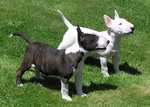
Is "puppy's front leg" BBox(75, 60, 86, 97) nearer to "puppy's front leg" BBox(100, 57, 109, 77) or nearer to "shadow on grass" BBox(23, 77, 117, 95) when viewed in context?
"shadow on grass" BBox(23, 77, 117, 95)

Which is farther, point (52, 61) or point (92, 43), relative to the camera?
point (52, 61)

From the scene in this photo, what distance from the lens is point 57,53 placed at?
14.1m

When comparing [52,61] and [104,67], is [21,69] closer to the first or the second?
[52,61]

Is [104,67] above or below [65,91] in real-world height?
below

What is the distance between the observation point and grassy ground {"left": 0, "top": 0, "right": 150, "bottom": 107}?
47.2 feet

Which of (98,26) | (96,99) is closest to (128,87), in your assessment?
(96,99)

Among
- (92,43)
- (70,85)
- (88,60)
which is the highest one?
(92,43)

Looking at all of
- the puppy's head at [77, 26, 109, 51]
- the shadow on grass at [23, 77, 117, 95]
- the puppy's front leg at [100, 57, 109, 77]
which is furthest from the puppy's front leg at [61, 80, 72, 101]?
the puppy's front leg at [100, 57, 109, 77]

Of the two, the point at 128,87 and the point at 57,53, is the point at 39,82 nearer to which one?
the point at 57,53

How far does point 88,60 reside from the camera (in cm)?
1808

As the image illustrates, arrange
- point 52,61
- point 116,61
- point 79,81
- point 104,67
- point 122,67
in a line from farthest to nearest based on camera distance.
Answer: point 122,67 < point 116,61 < point 104,67 < point 79,81 < point 52,61

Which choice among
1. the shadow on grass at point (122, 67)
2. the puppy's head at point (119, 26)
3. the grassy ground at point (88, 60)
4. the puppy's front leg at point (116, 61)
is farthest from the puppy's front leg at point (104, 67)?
the puppy's head at point (119, 26)

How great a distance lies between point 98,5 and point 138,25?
2.57 meters

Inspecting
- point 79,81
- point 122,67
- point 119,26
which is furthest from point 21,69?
point 122,67
